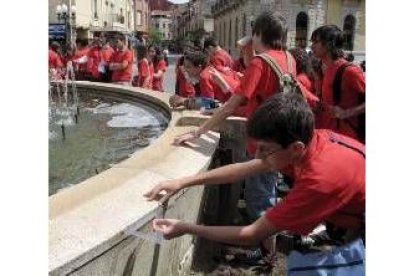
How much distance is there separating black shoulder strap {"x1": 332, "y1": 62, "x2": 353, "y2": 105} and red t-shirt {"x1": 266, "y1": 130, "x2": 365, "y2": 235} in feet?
7.06

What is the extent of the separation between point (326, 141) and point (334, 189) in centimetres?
21

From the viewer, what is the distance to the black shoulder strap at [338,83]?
4.32 metres

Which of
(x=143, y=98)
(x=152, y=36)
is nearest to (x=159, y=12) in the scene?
(x=152, y=36)

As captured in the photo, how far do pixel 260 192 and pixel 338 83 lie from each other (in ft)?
3.08

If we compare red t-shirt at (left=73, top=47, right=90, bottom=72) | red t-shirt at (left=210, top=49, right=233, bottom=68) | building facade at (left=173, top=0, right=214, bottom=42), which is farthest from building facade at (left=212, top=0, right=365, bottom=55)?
red t-shirt at (left=210, top=49, right=233, bottom=68)

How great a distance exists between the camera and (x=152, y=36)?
3652 inches

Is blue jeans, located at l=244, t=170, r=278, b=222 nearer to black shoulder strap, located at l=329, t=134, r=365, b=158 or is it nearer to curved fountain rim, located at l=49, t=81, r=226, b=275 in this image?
curved fountain rim, located at l=49, t=81, r=226, b=275

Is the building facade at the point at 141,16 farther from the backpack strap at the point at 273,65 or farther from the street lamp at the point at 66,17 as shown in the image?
the backpack strap at the point at 273,65

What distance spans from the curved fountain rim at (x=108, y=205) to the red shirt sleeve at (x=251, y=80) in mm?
433

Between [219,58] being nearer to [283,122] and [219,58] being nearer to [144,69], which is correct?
[144,69]

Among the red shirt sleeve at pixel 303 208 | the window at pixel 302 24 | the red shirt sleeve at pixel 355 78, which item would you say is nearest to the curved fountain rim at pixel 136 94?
the red shirt sleeve at pixel 355 78

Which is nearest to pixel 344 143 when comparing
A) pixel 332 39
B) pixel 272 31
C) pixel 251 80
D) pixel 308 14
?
pixel 251 80

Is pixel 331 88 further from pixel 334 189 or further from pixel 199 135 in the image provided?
pixel 334 189

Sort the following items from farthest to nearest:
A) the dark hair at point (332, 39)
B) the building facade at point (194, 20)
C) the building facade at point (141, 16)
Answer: the building facade at point (141, 16)
the building facade at point (194, 20)
the dark hair at point (332, 39)
